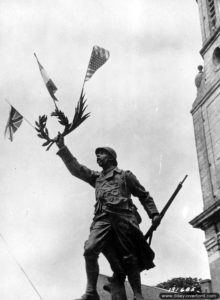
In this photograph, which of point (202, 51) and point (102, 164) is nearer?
point (102, 164)

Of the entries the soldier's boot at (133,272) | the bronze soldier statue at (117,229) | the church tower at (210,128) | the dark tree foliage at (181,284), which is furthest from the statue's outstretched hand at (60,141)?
the dark tree foliage at (181,284)

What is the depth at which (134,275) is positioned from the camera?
700 cm

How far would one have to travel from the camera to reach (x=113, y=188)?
7.51 metres

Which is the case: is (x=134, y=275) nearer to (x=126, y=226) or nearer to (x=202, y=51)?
(x=126, y=226)

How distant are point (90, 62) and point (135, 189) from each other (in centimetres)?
250

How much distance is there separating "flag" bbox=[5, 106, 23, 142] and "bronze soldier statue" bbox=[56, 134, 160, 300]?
335cm

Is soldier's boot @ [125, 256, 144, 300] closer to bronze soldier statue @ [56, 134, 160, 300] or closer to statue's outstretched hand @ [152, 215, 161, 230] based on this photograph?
bronze soldier statue @ [56, 134, 160, 300]

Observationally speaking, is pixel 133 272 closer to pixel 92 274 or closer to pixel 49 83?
pixel 92 274

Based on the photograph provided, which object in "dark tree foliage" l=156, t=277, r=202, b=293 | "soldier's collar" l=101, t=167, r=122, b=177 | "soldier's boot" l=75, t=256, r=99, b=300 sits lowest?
"soldier's boot" l=75, t=256, r=99, b=300

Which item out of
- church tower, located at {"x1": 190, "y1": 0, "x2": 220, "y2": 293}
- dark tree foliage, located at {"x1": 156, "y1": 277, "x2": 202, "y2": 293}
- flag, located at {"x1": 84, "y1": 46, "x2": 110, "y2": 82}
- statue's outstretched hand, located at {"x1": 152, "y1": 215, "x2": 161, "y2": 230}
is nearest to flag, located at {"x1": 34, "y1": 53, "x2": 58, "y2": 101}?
flag, located at {"x1": 84, "y1": 46, "x2": 110, "y2": 82}

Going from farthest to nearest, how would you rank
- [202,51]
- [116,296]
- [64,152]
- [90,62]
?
[202,51] → [90,62] → [64,152] → [116,296]

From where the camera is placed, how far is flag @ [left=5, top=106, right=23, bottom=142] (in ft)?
35.4

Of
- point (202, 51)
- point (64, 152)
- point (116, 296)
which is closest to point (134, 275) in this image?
point (116, 296)

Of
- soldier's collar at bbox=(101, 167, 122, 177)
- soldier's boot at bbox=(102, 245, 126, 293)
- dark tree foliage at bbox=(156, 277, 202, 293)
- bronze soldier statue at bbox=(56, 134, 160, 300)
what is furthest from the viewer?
dark tree foliage at bbox=(156, 277, 202, 293)
